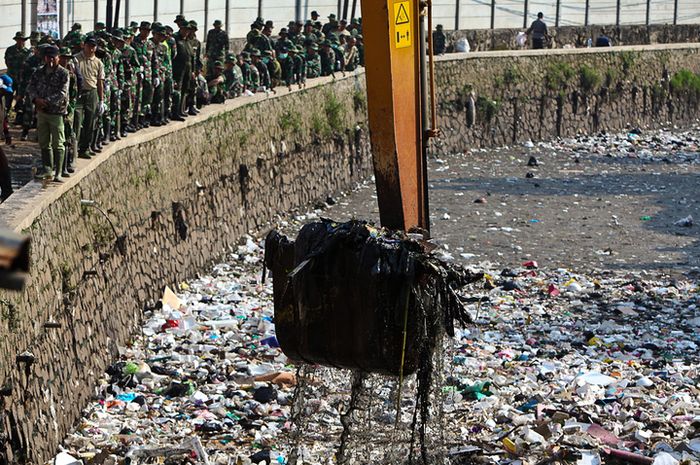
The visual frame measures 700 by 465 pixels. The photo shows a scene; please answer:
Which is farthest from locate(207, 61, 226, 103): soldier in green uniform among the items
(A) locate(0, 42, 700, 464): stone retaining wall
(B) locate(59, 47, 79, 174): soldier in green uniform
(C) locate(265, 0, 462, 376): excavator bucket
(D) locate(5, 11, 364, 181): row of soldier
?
(C) locate(265, 0, 462, 376): excavator bucket

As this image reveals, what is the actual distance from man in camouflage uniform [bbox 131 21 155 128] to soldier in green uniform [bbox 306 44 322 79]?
7694 mm

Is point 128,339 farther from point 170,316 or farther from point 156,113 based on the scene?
point 156,113

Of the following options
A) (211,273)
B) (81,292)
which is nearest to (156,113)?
(211,273)

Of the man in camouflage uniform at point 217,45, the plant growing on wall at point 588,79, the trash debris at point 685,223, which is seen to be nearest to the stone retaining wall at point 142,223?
the man in camouflage uniform at point 217,45

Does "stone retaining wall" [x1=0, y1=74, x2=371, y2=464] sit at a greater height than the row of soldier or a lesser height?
lesser

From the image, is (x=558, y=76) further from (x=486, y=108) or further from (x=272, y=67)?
(x=272, y=67)

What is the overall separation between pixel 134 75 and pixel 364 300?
26.9 ft

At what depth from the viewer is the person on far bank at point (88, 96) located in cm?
1217

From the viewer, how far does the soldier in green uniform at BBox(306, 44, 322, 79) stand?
2236 cm

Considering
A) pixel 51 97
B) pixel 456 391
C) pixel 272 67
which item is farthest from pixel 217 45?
pixel 456 391

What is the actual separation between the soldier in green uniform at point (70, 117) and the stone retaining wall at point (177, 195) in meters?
0.15

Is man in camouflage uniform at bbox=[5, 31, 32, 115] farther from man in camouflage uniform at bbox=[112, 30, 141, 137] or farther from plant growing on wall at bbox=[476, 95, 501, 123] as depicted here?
plant growing on wall at bbox=[476, 95, 501, 123]

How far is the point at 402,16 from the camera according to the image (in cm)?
745

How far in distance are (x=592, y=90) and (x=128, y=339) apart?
74.7 feet
